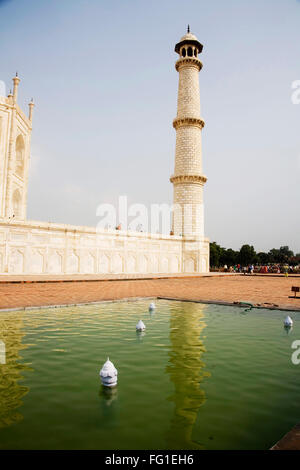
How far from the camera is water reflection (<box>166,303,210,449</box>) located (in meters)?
2.46

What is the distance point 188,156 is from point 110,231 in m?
12.1

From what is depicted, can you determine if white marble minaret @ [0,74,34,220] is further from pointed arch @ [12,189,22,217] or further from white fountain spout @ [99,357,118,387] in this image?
white fountain spout @ [99,357,118,387]

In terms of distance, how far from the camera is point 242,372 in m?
3.91

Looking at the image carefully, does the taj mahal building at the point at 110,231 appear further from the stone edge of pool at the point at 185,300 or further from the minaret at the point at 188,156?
the stone edge of pool at the point at 185,300

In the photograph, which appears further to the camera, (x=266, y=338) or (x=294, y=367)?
(x=266, y=338)

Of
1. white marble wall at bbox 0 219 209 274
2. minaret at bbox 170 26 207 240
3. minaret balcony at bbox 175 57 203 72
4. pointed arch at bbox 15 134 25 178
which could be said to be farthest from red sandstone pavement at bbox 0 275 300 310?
minaret balcony at bbox 175 57 203 72

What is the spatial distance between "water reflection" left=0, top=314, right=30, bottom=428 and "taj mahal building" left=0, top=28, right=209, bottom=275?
1532cm

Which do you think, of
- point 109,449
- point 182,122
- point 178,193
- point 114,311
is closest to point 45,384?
point 109,449

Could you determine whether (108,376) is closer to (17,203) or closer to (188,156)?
(17,203)

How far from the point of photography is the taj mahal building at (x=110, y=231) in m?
20.7

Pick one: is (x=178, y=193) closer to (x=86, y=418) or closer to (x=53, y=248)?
(x=53, y=248)

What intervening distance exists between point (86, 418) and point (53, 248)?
20.1 metres

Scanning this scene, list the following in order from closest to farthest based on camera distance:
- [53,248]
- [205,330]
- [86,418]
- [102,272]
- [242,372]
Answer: [86,418] < [242,372] < [205,330] < [53,248] < [102,272]

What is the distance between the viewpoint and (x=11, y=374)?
12.0 feet
